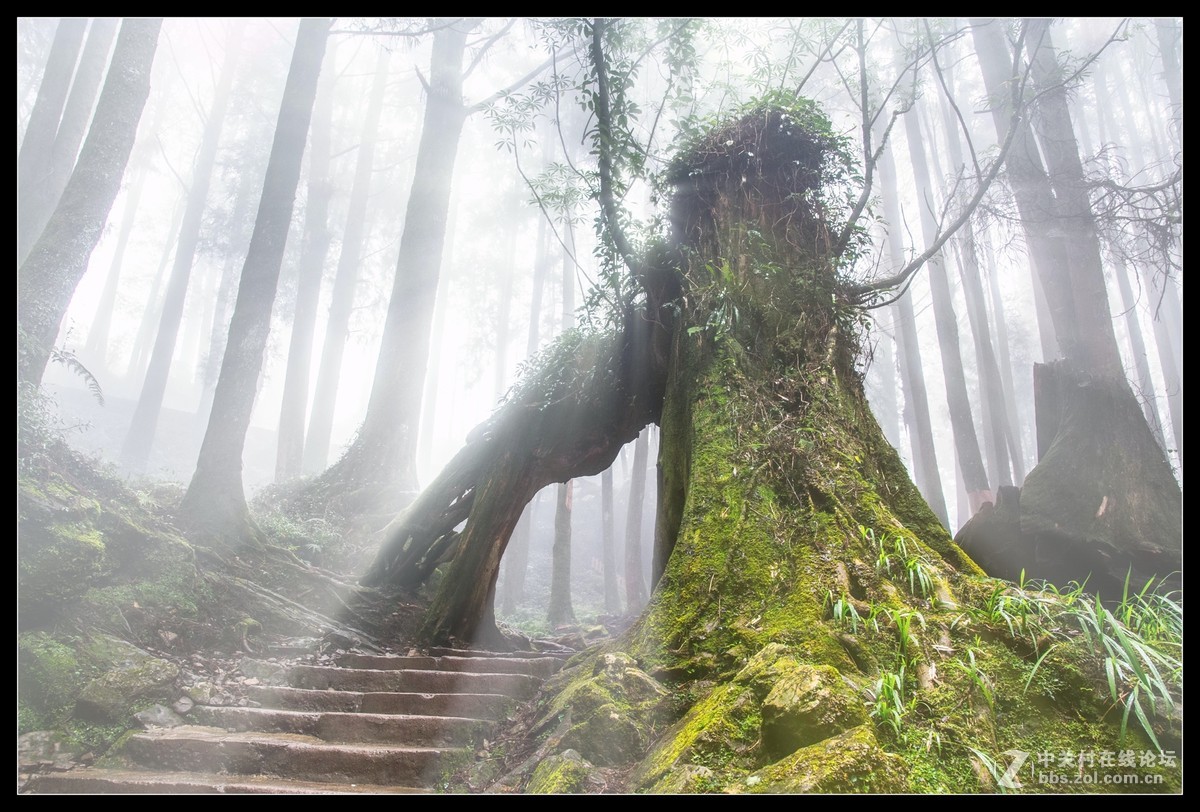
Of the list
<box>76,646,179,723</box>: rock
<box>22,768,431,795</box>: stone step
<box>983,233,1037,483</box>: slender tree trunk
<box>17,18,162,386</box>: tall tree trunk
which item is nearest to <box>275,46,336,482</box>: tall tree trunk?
<box>17,18,162,386</box>: tall tree trunk

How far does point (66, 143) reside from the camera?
11961 mm

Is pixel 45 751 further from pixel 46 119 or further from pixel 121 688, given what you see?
pixel 46 119

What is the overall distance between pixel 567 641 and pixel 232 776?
636 centimetres

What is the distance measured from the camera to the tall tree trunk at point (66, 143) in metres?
11.0

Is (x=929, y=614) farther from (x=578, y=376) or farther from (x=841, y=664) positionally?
(x=578, y=376)

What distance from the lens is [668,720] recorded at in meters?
2.68

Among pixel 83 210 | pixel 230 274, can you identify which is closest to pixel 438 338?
pixel 230 274

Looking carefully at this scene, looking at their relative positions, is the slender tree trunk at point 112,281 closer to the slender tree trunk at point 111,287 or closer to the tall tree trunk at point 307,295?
the slender tree trunk at point 111,287

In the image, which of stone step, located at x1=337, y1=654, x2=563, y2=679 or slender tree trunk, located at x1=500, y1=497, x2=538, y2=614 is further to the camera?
slender tree trunk, located at x1=500, y1=497, x2=538, y2=614

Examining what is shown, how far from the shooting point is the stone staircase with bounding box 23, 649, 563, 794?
10.3 feet

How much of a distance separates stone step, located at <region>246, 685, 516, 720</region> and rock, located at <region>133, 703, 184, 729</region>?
56 cm

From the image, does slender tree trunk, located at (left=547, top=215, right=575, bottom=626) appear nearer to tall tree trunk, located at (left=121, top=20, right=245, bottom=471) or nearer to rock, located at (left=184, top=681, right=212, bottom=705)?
rock, located at (left=184, top=681, right=212, bottom=705)
